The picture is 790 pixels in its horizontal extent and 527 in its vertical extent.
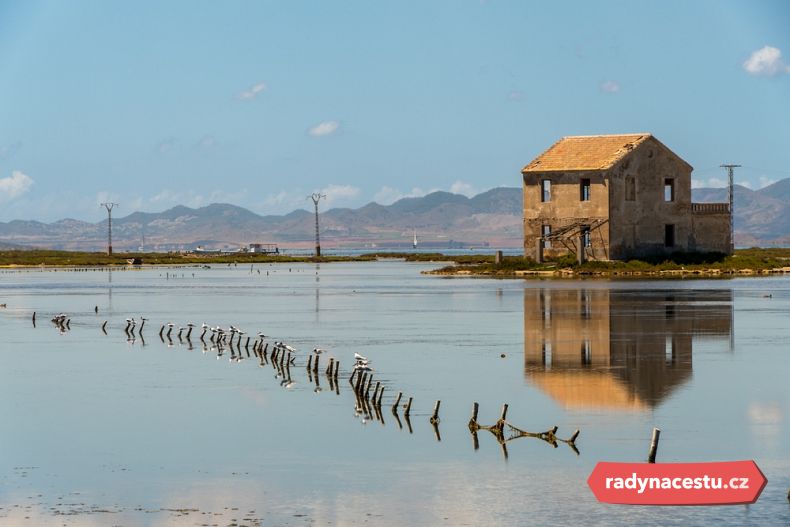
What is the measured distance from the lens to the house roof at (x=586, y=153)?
286ft

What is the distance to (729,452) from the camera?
22766mm

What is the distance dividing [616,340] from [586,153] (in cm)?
4863

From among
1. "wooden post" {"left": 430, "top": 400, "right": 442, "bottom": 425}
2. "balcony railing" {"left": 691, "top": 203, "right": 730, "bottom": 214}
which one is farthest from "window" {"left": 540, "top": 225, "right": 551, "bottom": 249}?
"wooden post" {"left": 430, "top": 400, "right": 442, "bottom": 425}

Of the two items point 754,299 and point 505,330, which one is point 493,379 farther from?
point 754,299

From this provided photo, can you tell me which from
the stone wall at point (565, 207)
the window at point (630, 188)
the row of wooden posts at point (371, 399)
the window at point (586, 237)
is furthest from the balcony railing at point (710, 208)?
the row of wooden posts at point (371, 399)

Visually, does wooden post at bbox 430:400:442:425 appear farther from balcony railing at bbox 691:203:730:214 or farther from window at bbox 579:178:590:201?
balcony railing at bbox 691:203:730:214

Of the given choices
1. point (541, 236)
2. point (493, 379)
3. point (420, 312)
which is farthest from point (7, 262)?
point (493, 379)

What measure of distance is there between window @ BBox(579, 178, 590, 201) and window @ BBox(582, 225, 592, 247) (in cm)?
185

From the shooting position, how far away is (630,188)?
87500 mm

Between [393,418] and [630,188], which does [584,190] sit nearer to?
[630,188]

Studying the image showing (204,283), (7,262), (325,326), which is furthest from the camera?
(7,262)

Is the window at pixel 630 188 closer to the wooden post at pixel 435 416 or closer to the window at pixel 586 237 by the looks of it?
the window at pixel 586 237

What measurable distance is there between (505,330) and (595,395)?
17.8 meters

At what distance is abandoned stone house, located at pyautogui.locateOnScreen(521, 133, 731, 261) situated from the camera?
86.7 meters
